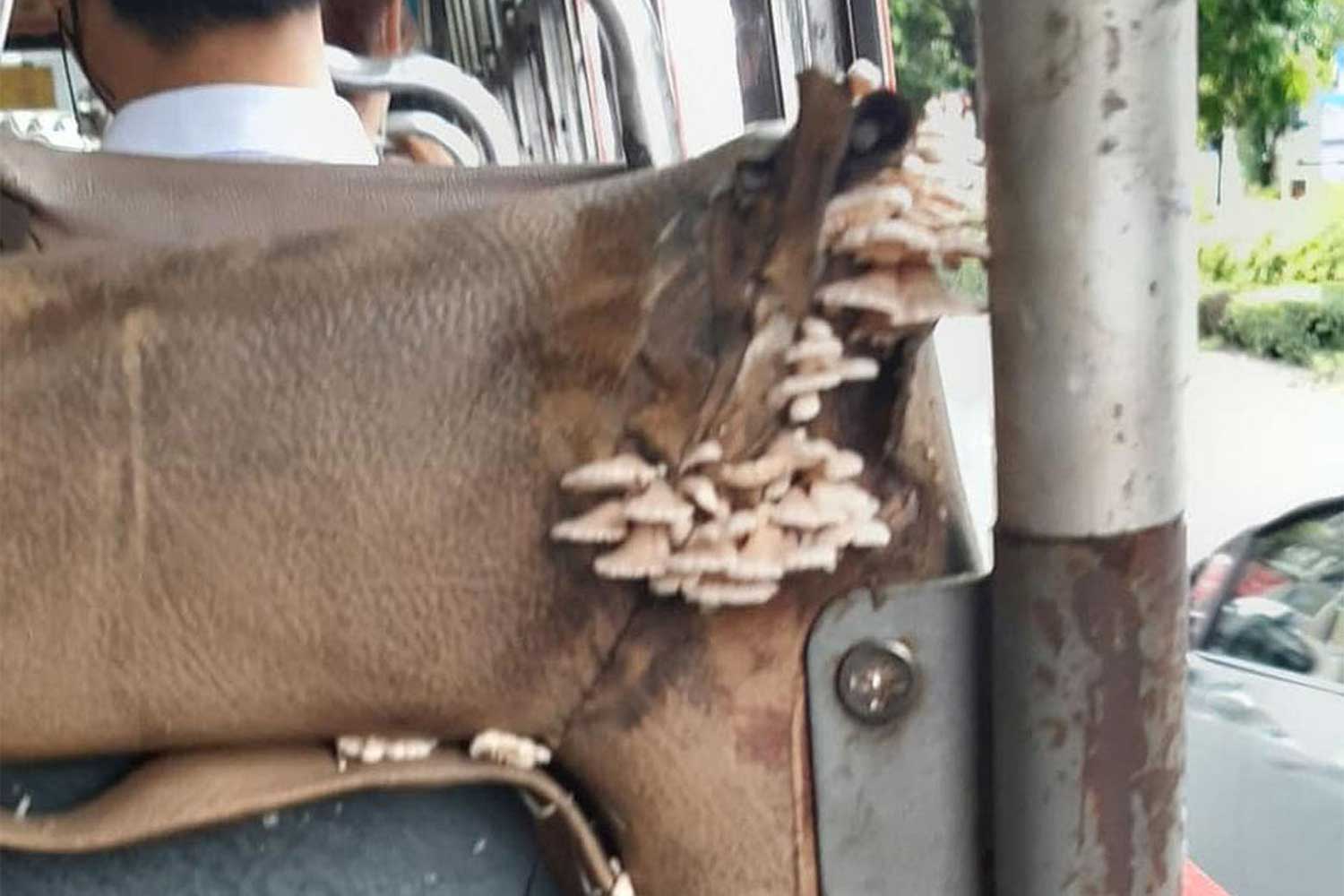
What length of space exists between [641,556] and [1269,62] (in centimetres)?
222

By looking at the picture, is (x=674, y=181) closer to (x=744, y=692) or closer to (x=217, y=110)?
(x=744, y=692)

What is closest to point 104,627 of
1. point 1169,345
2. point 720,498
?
point 720,498

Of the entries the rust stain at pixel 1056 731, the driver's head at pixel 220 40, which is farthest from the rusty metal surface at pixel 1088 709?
the driver's head at pixel 220 40

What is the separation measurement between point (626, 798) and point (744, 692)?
0.15ft

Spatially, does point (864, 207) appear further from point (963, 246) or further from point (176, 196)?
point (176, 196)

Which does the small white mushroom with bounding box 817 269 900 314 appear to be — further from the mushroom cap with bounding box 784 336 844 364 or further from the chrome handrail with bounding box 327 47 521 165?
the chrome handrail with bounding box 327 47 521 165

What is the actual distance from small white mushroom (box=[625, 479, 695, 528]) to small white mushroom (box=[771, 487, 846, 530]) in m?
0.02

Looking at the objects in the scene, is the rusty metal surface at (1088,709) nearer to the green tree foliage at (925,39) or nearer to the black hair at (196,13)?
the green tree foliage at (925,39)

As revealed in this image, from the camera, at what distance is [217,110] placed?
878 mm

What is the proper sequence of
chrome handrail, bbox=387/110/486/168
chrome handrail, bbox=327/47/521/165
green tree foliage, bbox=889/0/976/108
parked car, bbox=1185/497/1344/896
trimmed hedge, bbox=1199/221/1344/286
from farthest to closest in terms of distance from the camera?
trimmed hedge, bbox=1199/221/1344/286
chrome handrail, bbox=387/110/486/168
parked car, bbox=1185/497/1344/896
chrome handrail, bbox=327/47/521/165
green tree foliage, bbox=889/0/976/108

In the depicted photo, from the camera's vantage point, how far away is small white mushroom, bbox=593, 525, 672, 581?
1.08 ft

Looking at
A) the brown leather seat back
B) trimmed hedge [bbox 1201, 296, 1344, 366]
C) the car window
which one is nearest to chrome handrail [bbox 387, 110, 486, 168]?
the brown leather seat back

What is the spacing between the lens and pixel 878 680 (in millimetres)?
360

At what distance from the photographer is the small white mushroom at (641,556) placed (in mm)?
330
